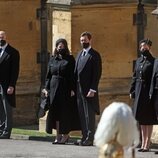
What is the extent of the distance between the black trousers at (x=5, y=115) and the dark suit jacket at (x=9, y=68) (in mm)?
142

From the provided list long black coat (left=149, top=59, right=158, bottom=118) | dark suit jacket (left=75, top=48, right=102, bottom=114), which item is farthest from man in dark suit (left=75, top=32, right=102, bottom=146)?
long black coat (left=149, top=59, right=158, bottom=118)

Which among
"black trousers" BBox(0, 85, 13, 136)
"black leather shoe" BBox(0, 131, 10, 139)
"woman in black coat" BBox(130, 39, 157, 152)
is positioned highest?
"woman in black coat" BBox(130, 39, 157, 152)

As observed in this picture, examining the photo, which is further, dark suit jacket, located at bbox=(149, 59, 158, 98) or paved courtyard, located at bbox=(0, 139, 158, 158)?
dark suit jacket, located at bbox=(149, 59, 158, 98)

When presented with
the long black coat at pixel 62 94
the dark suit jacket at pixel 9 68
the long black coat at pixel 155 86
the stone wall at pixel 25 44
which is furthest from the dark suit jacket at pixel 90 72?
the stone wall at pixel 25 44

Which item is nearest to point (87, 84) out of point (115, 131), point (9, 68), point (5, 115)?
point (9, 68)

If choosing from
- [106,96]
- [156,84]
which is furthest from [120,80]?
[156,84]

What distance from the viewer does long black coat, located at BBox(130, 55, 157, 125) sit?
12.5 m

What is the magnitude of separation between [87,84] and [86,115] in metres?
0.52

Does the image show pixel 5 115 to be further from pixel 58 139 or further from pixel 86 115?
pixel 86 115

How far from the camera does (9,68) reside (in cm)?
1423

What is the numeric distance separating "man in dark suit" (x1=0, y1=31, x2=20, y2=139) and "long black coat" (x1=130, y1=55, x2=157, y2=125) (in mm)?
2471

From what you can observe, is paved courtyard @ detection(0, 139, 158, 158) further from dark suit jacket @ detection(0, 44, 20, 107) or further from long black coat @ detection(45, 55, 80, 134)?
dark suit jacket @ detection(0, 44, 20, 107)

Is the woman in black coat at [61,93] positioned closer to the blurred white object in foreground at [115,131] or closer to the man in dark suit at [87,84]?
the man in dark suit at [87,84]

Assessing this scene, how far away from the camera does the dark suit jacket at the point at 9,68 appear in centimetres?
1416
